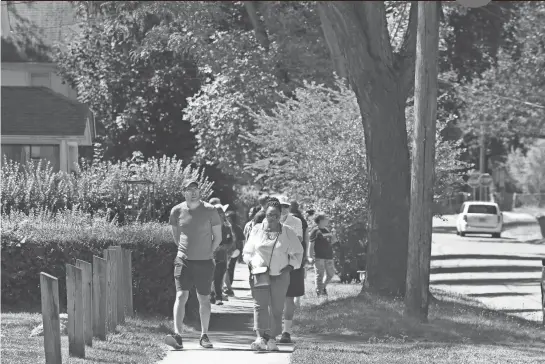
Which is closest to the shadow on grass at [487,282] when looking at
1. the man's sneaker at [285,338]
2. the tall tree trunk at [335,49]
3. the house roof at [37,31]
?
the tall tree trunk at [335,49]

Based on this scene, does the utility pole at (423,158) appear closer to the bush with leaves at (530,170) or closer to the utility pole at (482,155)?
the utility pole at (482,155)

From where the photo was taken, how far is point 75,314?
11062mm

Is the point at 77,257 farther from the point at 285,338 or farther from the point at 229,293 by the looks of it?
the point at 229,293

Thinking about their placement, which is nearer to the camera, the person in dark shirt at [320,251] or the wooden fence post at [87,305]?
the wooden fence post at [87,305]

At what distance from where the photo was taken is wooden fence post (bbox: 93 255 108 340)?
12688 millimetres

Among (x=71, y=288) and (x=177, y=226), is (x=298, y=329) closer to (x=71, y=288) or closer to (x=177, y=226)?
(x=177, y=226)

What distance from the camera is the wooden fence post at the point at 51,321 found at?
9.88 metres

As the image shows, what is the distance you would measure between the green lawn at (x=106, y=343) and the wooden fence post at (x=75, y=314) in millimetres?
130

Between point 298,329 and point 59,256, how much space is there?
3.59m

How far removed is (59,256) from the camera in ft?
51.8

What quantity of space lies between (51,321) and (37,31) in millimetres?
37625

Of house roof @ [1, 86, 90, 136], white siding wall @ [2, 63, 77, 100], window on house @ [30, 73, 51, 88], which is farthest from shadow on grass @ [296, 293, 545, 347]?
window on house @ [30, 73, 51, 88]

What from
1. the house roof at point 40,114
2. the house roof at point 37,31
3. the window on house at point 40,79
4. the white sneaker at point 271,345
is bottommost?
the white sneaker at point 271,345

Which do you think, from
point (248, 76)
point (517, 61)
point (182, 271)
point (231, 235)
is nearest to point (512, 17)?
point (517, 61)
